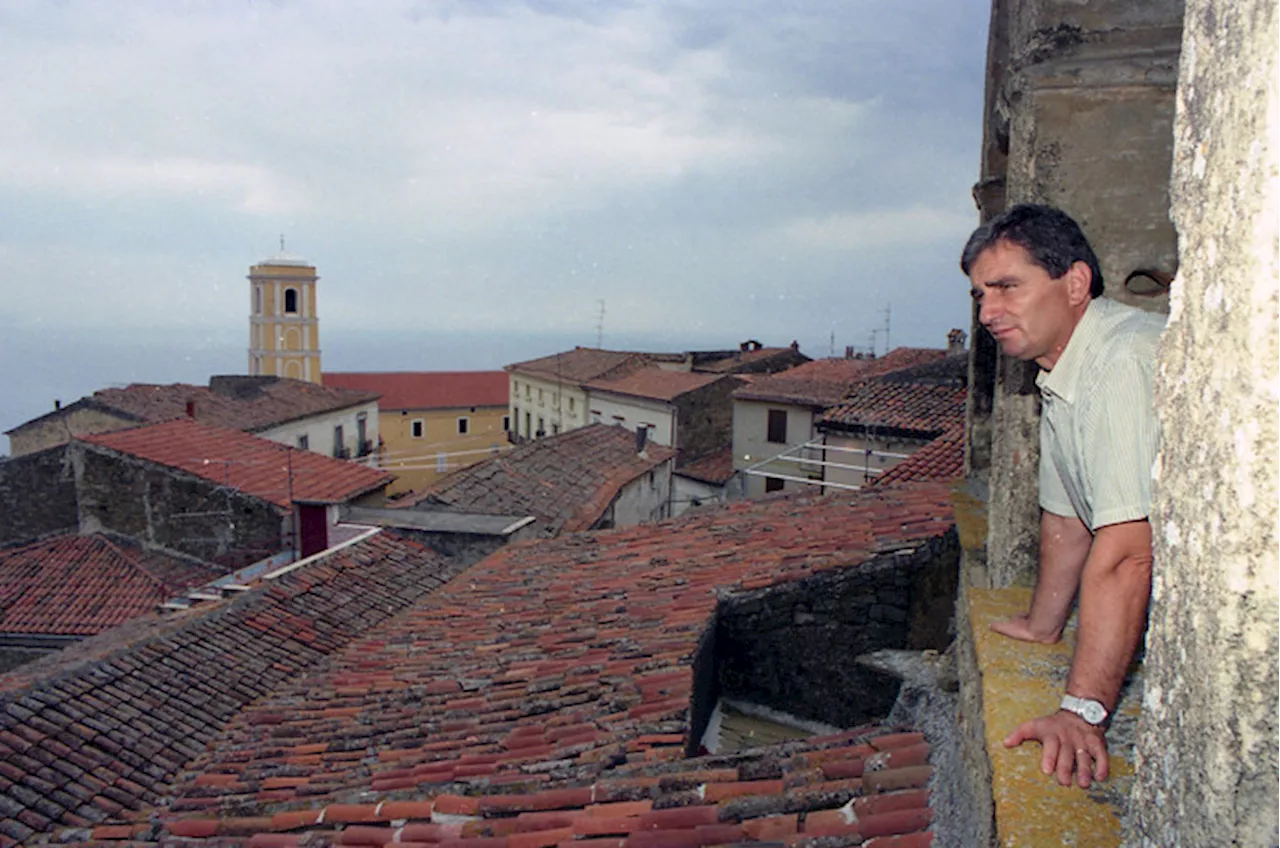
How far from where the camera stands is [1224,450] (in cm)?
114

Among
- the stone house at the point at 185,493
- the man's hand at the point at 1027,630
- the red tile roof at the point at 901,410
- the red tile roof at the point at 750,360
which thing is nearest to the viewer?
the man's hand at the point at 1027,630

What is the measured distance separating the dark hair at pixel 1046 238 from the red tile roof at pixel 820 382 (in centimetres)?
2577

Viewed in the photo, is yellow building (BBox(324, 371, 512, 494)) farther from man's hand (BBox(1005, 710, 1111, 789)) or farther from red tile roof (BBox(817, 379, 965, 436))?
man's hand (BBox(1005, 710, 1111, 789))

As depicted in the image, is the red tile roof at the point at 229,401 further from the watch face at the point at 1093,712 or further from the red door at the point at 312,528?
the watch face at the point at 1093,712

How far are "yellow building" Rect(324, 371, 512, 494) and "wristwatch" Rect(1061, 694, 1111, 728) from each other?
164ft

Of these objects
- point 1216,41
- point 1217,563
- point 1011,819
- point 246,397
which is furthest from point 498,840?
point 246,397

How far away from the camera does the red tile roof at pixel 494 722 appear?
3516mm

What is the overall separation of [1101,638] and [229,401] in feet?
121

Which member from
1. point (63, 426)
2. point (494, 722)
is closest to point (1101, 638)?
point (494, 722)

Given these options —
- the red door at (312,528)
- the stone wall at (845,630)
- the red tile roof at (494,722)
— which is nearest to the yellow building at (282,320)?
the red door at (312,528)

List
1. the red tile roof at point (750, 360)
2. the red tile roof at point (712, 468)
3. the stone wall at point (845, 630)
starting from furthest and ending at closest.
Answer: the red tile roof at point (750, 360) < the red tile roof at point (712, 468) < the stone wall at point (845, 630)

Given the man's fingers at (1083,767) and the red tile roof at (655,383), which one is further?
the red tile roof at (655,383)

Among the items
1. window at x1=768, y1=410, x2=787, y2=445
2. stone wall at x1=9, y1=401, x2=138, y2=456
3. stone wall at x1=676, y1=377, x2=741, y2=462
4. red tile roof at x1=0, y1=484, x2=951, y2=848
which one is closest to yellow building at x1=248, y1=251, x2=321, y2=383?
stone wall at x1=9, y1=401, x2=138, y2=456

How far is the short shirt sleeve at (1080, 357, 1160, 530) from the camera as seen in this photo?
1.92 metres
